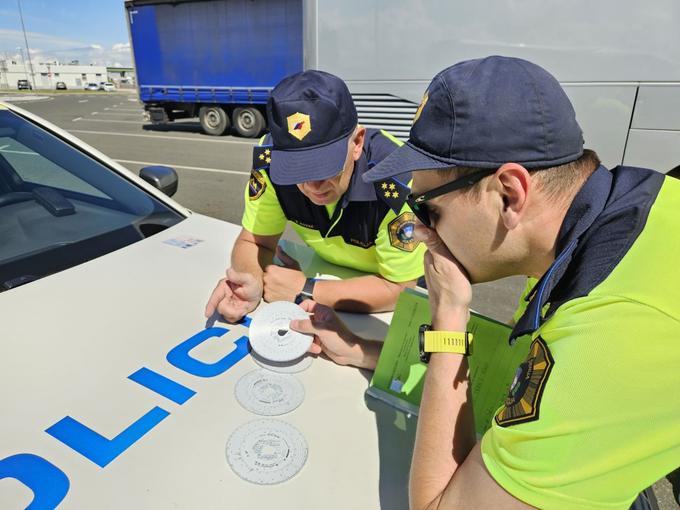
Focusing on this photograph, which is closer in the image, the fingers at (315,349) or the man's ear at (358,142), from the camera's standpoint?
the fingers at (315,349)

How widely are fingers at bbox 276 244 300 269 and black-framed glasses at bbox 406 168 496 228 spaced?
38.0 inches

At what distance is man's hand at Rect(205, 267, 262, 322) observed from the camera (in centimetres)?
143

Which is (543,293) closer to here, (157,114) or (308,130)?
(308,130)

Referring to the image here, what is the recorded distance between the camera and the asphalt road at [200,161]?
129 inches

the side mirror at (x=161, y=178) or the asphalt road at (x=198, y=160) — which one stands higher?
the side mirror at (x=161, y=178)

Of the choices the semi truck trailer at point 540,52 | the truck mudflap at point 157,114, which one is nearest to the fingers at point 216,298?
the semi truck trailer at point 540,52

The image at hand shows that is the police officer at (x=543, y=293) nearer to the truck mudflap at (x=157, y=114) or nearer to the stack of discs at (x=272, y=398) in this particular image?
the stack of discs at (x=272, y=398)

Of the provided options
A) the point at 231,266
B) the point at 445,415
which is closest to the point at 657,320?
the point at 445,415

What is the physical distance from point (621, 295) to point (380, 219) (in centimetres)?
100

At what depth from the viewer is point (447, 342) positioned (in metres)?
0.95

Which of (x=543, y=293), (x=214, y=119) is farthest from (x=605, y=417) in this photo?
(x=214, y=119)

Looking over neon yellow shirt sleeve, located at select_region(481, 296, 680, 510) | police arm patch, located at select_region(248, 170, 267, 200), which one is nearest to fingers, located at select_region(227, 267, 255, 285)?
police arm patch, located at select_region(248, 170, 267, 200)

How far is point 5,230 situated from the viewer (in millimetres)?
1625

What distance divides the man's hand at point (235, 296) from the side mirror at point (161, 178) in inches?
34.0
